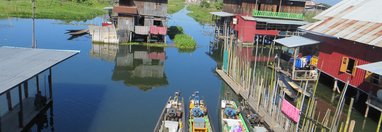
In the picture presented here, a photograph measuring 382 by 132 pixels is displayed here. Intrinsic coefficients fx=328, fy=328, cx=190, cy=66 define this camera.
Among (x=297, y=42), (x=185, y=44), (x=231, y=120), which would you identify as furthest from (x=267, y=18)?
(x=231, y=120)

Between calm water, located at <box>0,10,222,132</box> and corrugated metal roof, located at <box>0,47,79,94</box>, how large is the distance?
4151 mm

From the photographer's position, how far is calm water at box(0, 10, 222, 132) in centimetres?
2194

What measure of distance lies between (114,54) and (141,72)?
8488 millimetres

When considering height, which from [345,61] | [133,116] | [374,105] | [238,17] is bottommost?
[133,116]

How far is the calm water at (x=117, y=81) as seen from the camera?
21.9 m

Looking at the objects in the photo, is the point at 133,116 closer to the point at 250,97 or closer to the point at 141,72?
the point at 250,97

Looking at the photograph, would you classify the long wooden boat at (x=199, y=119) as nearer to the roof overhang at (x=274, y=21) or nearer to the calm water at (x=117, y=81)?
the calm water at (x=117, y=81)

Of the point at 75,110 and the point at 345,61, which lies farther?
the point at 345,61

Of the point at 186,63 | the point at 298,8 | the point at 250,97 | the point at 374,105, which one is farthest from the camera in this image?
the point at 298,8

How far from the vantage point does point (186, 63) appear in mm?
39906

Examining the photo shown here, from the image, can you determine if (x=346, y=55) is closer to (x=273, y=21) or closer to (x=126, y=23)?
(x=273, y=21)

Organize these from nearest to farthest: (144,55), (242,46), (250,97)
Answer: (250,97) < (144,55) < (242,46)

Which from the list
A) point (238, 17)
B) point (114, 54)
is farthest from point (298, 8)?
point (114, 54)

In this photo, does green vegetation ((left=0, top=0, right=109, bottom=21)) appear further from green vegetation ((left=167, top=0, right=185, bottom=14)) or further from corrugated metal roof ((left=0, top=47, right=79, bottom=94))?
corrugated metal roof ((left=0, top=47, right=79, bottom=94))
